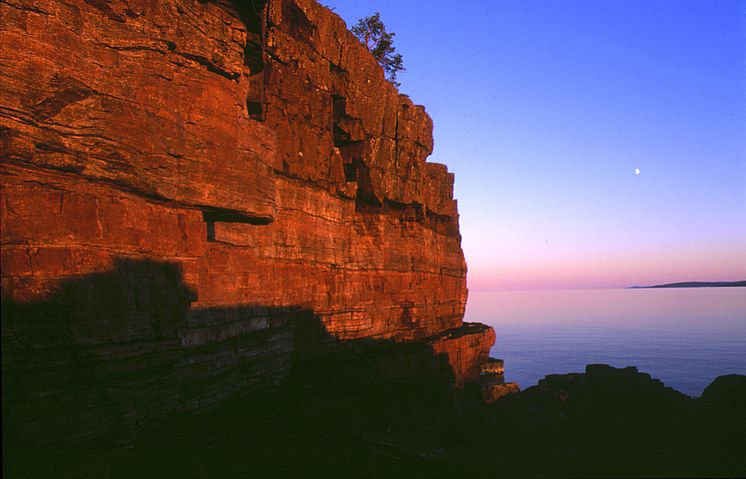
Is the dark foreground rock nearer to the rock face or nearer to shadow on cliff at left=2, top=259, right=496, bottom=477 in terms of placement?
shadow on cliff at left=2, top=259, right=496, bottom=477

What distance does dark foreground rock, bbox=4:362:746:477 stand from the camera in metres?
10.8

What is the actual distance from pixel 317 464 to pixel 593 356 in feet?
225

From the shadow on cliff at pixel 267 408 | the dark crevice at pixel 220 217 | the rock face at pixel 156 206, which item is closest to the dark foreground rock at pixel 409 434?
the shadow on cliff at pixel 267 408

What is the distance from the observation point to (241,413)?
13305mm

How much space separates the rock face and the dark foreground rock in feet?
2.26

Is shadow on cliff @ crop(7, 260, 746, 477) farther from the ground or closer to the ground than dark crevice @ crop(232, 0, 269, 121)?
closer to the ground

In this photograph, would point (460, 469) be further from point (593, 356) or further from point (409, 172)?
point (593, 356)

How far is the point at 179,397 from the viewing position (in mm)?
11258

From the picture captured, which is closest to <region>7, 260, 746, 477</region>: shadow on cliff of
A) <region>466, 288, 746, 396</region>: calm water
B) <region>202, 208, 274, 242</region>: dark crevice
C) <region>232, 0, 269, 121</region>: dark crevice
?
<region>202, 208, 274, 242</region>: dark crevice

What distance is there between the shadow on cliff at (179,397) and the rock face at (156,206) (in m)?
0.04

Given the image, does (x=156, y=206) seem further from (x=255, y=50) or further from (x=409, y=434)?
(x=409, y=434)

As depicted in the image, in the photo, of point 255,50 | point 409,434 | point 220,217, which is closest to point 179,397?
point 220,217

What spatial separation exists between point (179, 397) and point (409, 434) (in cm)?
749

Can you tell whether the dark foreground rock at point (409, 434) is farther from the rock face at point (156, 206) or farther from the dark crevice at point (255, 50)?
the dark crevice at point (255, 50)
